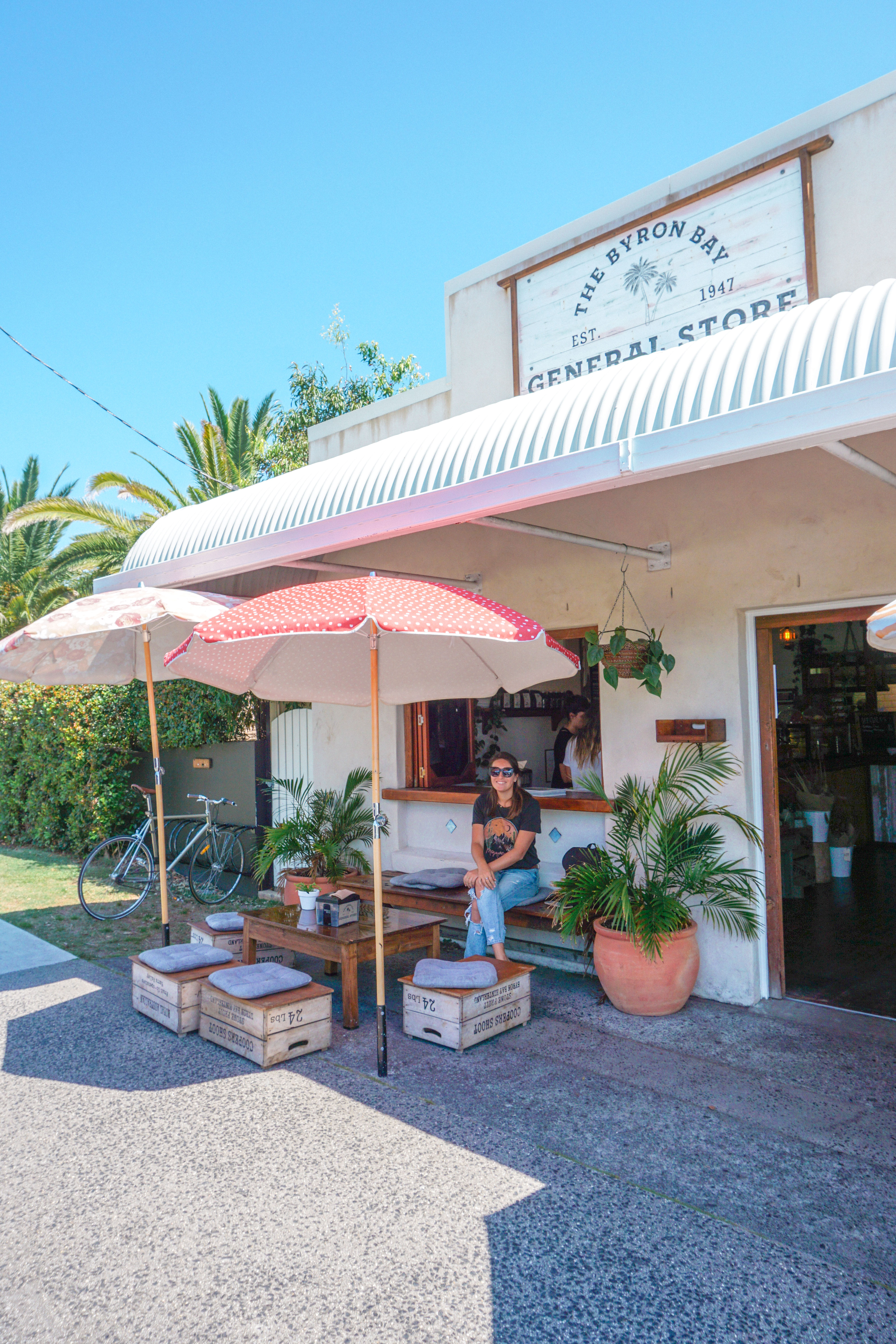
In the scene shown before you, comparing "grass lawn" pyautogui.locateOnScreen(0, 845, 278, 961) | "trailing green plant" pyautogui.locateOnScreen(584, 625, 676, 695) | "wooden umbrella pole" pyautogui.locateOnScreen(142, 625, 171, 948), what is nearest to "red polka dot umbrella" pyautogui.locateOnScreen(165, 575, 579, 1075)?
"trailing green plant" pyautogui.locateOnScreen(584, 625, 676, 695)

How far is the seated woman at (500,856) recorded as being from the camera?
561cm

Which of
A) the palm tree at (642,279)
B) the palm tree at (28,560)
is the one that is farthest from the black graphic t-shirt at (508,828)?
the palm tree at (28,560)

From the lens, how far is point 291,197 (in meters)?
13.8

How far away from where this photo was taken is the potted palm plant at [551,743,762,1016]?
504 centimetres

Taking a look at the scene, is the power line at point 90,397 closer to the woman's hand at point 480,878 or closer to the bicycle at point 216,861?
the bicycle at point 216,861

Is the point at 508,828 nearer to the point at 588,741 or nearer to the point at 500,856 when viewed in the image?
the point at 500,856

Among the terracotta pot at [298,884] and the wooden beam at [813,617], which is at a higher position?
the wooden beam at [813,617]

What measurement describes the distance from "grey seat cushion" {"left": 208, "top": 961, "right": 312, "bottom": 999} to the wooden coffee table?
0.26 metres

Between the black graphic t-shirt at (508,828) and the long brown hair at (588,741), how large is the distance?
3.24 feet

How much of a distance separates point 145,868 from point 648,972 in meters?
5.31

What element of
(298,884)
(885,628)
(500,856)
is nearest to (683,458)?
(885,628)

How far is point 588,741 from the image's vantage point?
686 cm

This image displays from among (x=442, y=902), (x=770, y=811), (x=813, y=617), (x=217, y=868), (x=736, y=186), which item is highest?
(x=736, y=186)

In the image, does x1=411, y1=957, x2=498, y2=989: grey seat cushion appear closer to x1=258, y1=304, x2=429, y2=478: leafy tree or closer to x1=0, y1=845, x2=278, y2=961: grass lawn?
x1=0, y1=845, x2=278, y2=961: grass lawn
